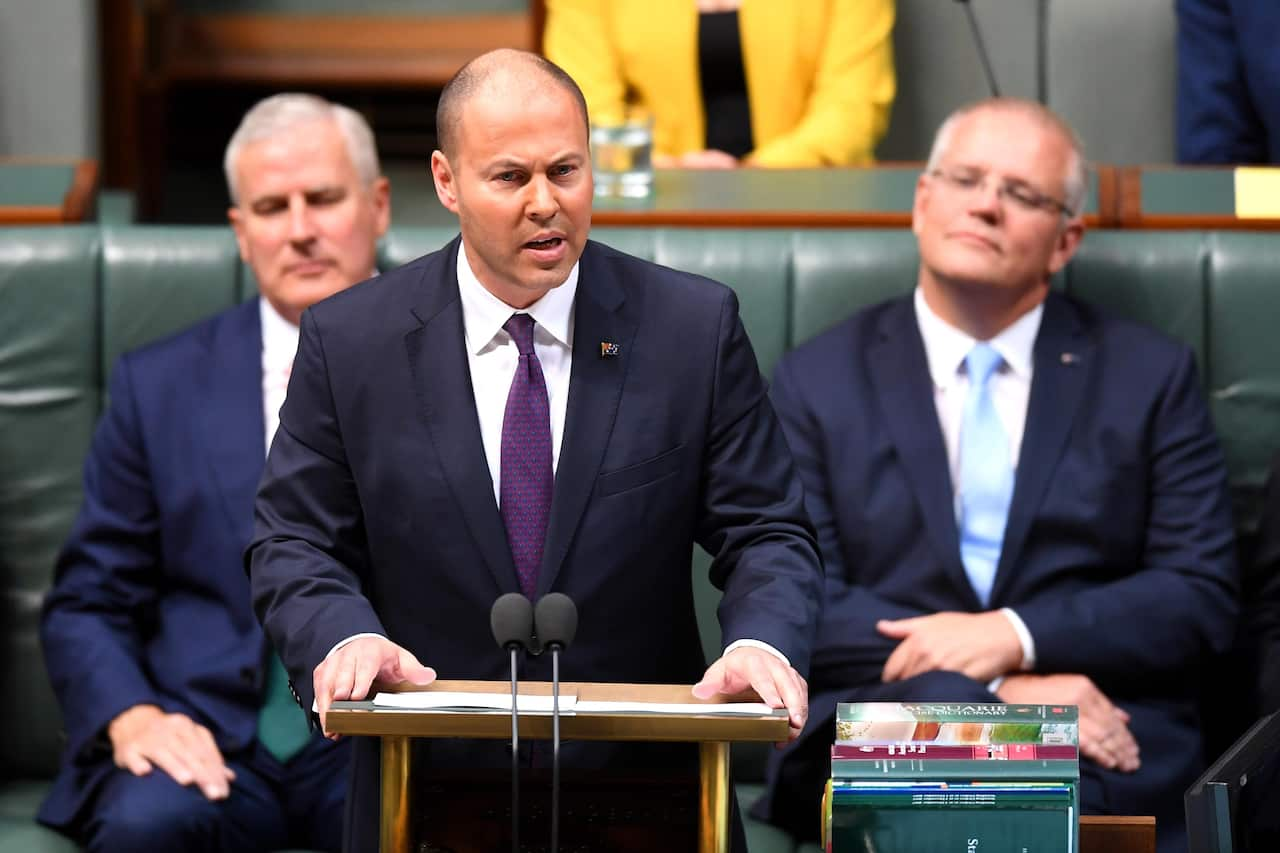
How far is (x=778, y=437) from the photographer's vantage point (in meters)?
1.91

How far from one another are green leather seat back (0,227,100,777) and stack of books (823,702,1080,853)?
5.18 ft

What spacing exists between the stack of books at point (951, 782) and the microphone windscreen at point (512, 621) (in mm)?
276

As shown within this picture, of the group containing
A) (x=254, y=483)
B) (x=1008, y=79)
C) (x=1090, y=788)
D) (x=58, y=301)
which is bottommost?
(x=1090, y=788)

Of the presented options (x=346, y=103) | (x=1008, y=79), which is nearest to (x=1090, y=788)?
(x=1008, y=79)

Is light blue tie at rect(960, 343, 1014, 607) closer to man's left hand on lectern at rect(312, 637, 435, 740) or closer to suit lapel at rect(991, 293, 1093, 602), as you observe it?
suit lapel at rect(991, 293, 1093, 602)

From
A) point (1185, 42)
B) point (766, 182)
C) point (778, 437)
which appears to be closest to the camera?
point (778, 437)

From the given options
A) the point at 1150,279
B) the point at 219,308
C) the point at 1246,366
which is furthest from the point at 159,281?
the point at 1246,366

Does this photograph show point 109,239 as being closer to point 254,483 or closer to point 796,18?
point 254,483

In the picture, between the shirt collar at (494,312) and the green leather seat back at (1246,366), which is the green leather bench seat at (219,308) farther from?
the shirt collar at (494,312)

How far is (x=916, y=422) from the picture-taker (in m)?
2.58

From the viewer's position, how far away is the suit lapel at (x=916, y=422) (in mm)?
2523

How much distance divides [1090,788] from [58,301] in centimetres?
163

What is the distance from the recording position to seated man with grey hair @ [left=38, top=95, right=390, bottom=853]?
2.41 m

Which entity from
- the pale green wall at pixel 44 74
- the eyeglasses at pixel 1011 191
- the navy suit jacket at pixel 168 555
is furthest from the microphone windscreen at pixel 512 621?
the pale green wall at pixel 44 74
